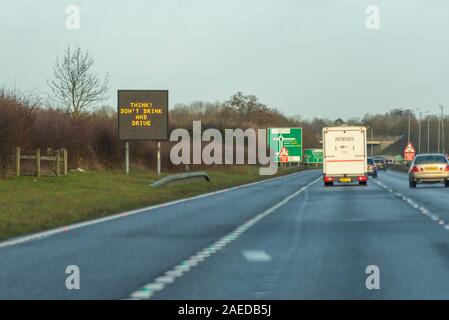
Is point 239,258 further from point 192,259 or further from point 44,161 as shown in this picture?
point 44,161

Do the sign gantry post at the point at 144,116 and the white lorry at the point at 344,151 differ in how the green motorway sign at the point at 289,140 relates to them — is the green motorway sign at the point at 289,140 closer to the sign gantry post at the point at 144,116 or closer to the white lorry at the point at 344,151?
the sign gantry post at the point at 144,116

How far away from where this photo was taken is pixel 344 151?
46.0 meters

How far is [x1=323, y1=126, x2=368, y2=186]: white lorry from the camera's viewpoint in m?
45.8

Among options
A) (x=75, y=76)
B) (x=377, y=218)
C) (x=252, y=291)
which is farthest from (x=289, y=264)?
(x=75, y=76)

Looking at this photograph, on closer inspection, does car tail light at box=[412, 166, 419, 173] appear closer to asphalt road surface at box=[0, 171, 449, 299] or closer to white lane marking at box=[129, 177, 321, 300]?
asphalt road surface at box=[0, 171, 449, 299]

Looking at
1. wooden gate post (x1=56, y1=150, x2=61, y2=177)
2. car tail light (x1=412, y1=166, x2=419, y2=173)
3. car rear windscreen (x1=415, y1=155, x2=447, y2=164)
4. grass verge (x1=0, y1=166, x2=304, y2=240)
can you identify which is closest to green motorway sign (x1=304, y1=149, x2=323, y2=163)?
grass verge (x1=0, y1=166, x2=304, y2=240)

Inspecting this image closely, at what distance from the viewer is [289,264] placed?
1281 cm

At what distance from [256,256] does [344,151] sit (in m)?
32.6

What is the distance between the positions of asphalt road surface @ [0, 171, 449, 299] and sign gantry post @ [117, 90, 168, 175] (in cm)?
2724

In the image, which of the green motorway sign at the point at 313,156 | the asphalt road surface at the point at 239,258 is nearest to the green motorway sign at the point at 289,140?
the green motorway sign at the point at 313,156

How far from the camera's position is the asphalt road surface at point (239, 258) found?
33.8 ft

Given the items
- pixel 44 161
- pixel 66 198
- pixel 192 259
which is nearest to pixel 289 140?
pixel 44 161
